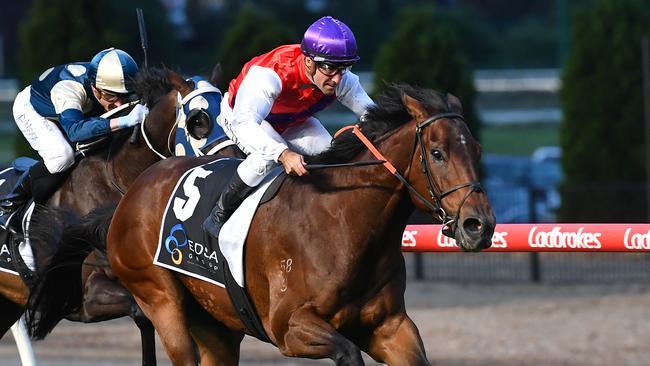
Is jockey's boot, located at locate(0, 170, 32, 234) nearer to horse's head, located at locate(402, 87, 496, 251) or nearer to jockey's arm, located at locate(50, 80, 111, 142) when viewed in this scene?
jockey's arm, located at locate(50, 80, 111, 142)

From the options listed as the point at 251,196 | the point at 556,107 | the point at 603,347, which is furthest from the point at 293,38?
the point at 556,107

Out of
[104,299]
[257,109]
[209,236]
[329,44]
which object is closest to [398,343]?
[209,236]

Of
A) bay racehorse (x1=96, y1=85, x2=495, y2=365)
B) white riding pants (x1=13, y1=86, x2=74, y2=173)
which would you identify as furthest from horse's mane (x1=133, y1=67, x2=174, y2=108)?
bay racehorse (x1=96, y1=85, x2=495, y2=365)

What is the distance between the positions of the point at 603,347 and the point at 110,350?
14.3ft

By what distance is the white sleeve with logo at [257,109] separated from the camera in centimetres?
634

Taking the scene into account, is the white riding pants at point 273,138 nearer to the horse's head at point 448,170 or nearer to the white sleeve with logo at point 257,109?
the white sleeve with logo at point 257,109

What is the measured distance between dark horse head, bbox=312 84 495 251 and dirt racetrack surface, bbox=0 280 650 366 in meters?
5.24

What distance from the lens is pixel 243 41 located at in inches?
767

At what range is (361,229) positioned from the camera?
6.13 meters

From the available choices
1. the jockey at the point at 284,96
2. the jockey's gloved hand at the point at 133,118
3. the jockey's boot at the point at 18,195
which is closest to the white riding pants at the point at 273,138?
the jockey at the point at 284,96

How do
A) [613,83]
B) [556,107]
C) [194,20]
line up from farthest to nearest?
1. [194,20]
2. [556,107]
3. [613,83]

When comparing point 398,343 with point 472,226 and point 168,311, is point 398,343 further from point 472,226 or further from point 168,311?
point 168,311

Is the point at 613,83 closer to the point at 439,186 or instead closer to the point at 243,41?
the point at 243,41

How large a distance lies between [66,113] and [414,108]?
2.85 metres
